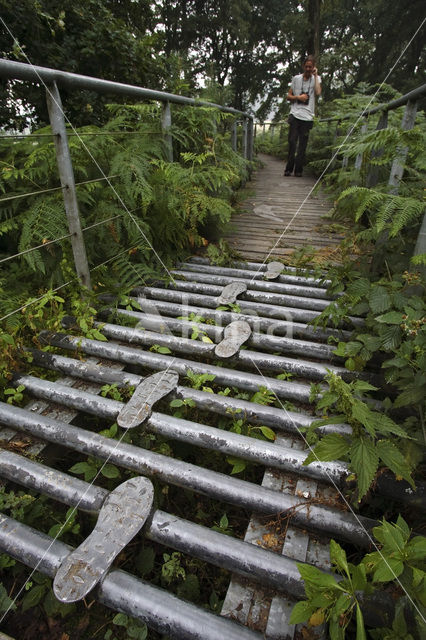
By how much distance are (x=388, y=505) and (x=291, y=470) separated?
48cm

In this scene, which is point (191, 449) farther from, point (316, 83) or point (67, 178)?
point (316, 83)

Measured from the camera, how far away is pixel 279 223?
4.93 meters

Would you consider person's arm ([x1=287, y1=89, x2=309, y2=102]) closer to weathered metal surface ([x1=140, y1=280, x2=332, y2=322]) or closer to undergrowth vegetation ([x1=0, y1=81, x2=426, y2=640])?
undergrowth vegetation ([x1=0, y1=81, x2=426, y2=640])

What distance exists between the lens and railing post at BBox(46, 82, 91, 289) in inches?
87.6

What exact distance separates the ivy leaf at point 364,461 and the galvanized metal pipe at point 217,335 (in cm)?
99


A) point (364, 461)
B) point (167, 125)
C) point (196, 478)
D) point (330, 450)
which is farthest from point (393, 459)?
point (167, 125)

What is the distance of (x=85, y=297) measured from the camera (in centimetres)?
279

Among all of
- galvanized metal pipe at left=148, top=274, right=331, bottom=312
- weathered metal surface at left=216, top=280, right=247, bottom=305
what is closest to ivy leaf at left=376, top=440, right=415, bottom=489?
galvanized metal pipe at left=148, top=274, right=331, bottom=312

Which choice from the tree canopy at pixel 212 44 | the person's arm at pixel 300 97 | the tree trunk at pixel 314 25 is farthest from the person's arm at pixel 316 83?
the tree trunk at pixel 314 25

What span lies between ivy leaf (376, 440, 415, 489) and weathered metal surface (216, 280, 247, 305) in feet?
5.82

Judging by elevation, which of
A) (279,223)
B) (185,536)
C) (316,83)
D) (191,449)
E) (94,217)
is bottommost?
(191,449)

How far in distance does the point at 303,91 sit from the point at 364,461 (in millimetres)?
7070

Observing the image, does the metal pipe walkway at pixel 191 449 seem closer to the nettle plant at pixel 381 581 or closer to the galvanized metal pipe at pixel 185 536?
the galvanized metal pipe at pixel 185 536

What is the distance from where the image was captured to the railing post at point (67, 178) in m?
2.22
